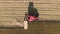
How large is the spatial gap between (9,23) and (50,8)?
3.10m

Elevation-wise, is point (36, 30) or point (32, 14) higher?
point (32, 14)

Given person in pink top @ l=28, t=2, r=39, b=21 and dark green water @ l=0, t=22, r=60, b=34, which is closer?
dark green water @ l=0, t=22, r=60, b=34

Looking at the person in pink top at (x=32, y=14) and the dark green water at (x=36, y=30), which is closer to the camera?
the dark green water at (x=36, y=30)

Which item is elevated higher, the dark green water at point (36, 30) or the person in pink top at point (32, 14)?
the person in pink top at point (32, 14)

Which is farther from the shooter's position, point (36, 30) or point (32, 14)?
point (32, 14)

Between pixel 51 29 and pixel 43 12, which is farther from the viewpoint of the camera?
pixel 43 12

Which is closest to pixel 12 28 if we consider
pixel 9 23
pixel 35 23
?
pixel 9 23

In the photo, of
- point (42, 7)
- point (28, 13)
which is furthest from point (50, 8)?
point (28, 13)

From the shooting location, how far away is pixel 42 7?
1552 cm

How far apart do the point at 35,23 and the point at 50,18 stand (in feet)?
4.56

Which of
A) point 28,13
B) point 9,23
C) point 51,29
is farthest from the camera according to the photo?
A: point 28,13

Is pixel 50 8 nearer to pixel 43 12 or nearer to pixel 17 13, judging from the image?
pixel 43 12

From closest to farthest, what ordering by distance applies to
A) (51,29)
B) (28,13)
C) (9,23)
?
(51,29)
(9,23)
(28,13)

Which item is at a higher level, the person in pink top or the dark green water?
the person in pink top
